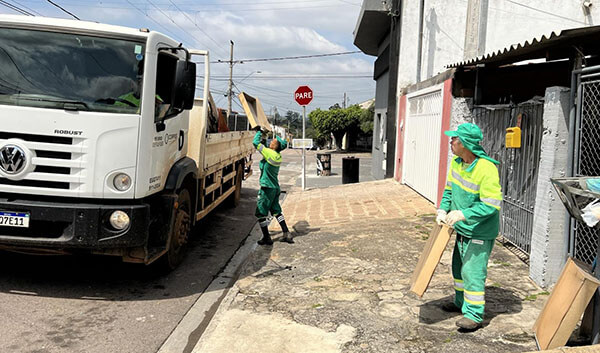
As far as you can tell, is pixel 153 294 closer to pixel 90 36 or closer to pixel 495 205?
pixel 90 36

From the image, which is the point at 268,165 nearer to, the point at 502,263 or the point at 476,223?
the point at 502,263

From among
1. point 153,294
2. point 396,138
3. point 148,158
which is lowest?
point 153,294

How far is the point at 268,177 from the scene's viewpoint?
23.8 feet

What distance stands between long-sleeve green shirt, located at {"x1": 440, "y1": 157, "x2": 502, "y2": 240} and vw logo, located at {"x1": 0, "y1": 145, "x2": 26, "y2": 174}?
12.7 ft

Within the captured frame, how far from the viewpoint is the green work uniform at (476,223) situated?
12.9 ft

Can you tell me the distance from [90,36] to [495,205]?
406 cm

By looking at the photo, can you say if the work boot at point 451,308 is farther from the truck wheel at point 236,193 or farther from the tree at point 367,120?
the tree at point 367,120

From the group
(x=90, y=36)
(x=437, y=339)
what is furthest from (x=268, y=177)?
(x=437, y=339)

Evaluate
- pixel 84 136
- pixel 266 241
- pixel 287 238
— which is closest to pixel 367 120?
pixel 287 238

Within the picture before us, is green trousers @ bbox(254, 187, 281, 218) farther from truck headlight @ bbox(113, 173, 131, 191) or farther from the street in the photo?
truck headlight @ bbox(113, 173, 131, 191)

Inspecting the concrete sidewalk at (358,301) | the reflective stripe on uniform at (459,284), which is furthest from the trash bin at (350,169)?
the reflective stripe on uniform at (459,284)

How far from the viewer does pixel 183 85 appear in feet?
17.4

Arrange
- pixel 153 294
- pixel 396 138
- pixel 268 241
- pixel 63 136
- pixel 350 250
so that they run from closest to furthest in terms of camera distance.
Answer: pixel 63 136 → pixel 153 294 → pixel 350 250 → pixel 268 241 → pixel 396 138

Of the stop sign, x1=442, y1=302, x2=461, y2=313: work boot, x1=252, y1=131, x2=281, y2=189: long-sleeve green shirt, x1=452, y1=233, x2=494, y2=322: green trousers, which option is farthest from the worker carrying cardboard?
the stop sign
